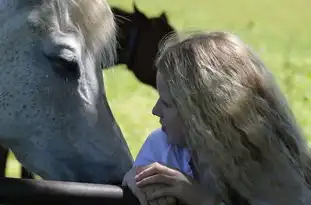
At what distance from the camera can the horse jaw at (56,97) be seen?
2.04 meters

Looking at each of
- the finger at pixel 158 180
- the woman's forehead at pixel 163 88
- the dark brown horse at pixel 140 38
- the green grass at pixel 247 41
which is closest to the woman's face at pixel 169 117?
the woman's forehead at pixel 163 88

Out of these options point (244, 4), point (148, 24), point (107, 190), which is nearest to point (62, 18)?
point (107, 190)

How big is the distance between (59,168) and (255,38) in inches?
216

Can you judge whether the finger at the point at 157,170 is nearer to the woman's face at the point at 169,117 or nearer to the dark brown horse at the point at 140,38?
the woman's face at the point at 169,117

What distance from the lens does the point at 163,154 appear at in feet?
5.58

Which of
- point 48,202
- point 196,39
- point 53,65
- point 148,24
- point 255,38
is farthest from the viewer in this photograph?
point 255,38

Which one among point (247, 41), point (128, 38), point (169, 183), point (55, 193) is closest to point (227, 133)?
point (169, 183)

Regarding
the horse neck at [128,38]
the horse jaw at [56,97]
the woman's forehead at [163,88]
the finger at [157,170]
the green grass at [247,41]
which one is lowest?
the green grass at [247,41]

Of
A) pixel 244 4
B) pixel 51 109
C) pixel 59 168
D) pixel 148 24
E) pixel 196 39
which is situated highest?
pixel 196 39

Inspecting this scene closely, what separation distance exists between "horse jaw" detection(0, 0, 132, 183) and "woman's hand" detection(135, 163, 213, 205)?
587mm

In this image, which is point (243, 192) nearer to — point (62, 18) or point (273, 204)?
point (273, 204)

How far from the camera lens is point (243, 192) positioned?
152cm

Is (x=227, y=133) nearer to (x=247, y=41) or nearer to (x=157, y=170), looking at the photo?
(x=157, y=170)

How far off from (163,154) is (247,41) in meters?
3.87
